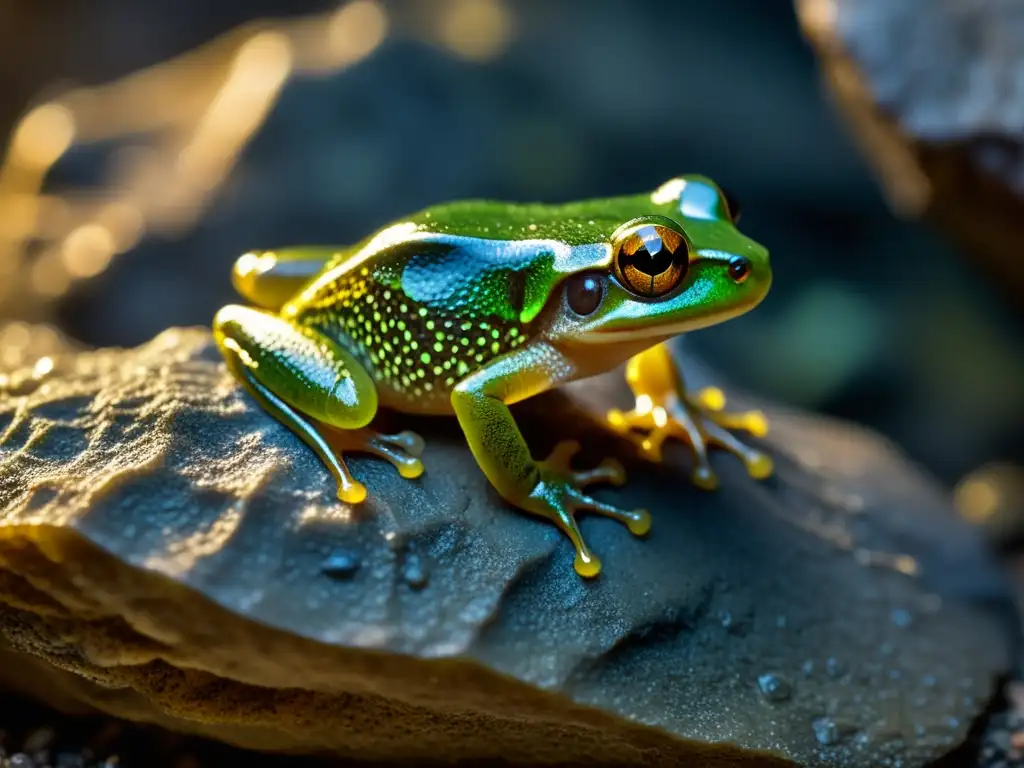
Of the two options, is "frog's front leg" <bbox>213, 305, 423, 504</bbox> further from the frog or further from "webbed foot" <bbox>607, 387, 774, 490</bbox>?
"webbed foot" <bbox>607, 387, 774, 490</bbox>

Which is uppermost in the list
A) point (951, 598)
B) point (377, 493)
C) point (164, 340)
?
point (164, 340)

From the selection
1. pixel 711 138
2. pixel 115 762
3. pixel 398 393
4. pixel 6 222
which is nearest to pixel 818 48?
pixel 711 138

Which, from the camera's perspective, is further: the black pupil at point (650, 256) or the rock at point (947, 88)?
the rock at point (947, 88)

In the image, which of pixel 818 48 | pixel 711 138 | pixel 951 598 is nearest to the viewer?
pixel 951 598

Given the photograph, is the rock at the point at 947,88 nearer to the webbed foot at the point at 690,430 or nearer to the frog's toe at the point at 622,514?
the webbed foot at the point at 690,430

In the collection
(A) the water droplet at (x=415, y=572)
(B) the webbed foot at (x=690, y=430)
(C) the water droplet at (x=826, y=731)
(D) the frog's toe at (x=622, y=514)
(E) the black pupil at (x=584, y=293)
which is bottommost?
(C) the water droplet at (x=826, y=731)

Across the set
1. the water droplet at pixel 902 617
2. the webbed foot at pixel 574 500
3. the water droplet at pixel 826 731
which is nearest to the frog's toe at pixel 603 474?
the webbed foot at pixel 574 500

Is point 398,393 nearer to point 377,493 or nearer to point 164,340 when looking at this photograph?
point 377,493

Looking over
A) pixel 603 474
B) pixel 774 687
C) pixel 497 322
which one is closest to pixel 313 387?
pixel 497 322
